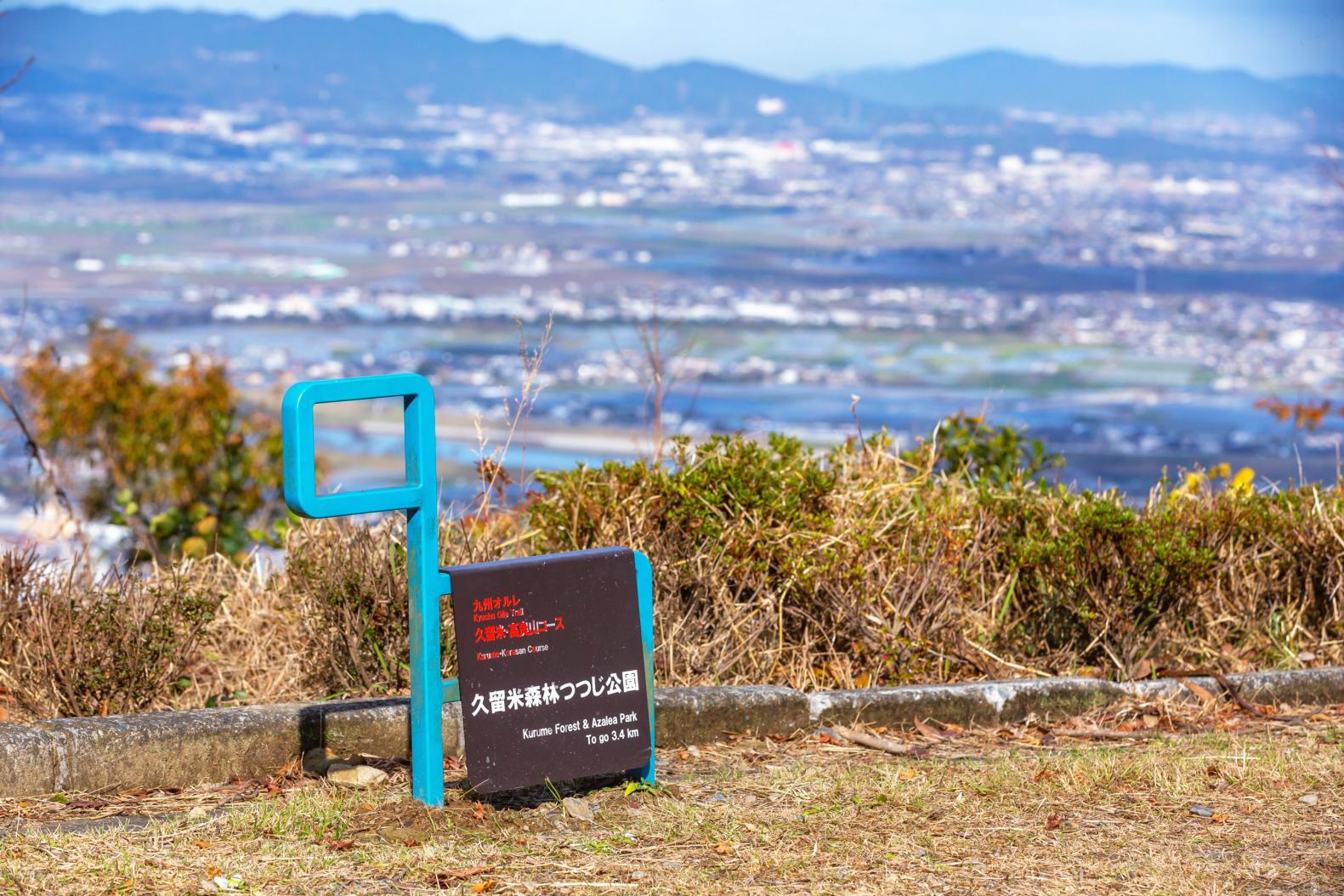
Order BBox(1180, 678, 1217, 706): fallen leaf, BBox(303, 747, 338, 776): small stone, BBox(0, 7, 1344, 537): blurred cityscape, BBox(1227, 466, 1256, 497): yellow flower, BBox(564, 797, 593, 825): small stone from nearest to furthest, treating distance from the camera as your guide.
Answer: BBox(564, 797, 593, 825): small stone, BBox(303, 747, 338, 776): small stone, BBox(1180, 678, 1217, 706): fallen leaf, BBox(1227, 466, 1256, 497): yellow flower, BBox(0, 7, 1344, 537): blurred cityscape

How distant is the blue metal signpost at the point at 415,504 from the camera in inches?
139

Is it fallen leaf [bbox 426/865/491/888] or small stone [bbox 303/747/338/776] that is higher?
fallen leaf [bbox 426/865/491/888]

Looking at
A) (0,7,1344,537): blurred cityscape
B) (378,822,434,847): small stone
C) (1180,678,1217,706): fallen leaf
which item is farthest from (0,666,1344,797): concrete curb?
(0,7,1344,537): blurred cityscape

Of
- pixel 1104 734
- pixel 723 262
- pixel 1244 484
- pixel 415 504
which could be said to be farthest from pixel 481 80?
pixel 415 504

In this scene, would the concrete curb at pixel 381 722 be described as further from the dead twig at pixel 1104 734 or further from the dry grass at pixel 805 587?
the dry grass at pixel 805 587

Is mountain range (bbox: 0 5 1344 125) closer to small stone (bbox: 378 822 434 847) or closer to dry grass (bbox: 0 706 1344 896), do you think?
dry grass (bbox: 0 706 1344 896)

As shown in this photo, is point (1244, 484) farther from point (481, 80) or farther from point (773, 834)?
point (481, 80)

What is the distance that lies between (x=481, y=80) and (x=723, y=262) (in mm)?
54709

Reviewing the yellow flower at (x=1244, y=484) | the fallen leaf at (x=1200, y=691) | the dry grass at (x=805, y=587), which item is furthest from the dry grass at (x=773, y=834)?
the yellow flower at (x=1244, y=484)

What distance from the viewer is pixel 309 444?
359 cm

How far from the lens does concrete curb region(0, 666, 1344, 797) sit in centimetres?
403

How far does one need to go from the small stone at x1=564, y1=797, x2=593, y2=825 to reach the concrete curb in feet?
2.00

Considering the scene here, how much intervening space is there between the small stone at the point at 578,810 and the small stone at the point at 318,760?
2.58 ft

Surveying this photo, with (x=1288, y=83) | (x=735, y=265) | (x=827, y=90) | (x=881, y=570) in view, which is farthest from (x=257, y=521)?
(x=827, y=90)
